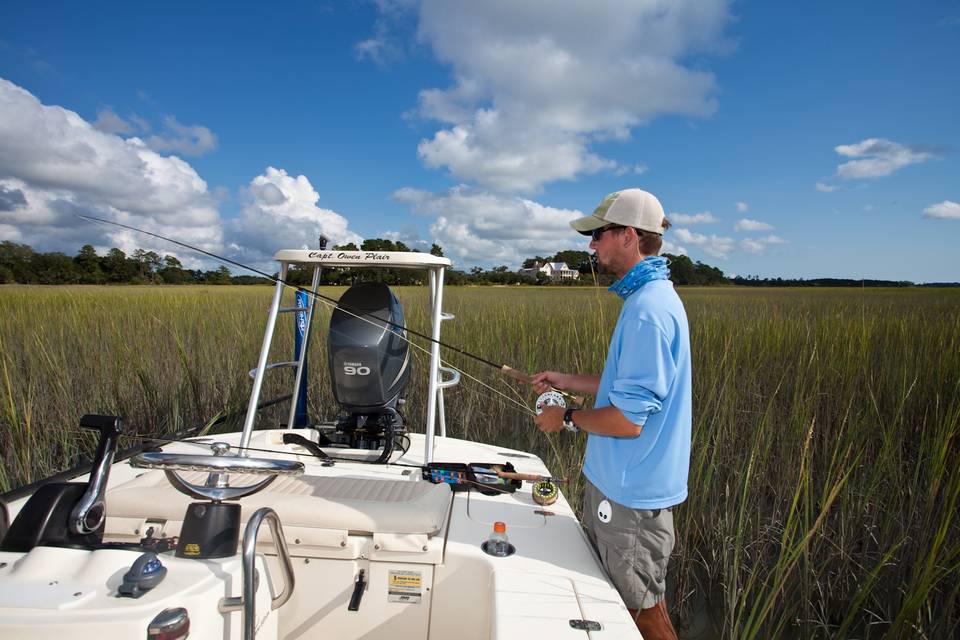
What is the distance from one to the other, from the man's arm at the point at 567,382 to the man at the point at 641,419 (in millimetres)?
391

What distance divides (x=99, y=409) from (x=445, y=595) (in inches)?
165

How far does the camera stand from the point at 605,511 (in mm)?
1614

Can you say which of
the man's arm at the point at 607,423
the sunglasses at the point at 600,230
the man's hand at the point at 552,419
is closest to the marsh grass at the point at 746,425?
the man's arm at the point at 607,423

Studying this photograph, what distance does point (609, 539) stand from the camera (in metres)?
1.59

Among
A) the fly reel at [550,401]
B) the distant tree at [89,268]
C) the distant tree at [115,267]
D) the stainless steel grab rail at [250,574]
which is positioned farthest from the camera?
the distant tree at [89,268]

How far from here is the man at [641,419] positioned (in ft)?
4.79

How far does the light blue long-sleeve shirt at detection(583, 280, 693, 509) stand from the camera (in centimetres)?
145

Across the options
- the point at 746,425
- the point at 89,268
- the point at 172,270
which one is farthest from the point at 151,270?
the point at 89,268

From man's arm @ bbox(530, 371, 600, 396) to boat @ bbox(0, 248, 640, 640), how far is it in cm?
40

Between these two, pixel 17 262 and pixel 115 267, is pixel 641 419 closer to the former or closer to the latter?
pixel 17 262

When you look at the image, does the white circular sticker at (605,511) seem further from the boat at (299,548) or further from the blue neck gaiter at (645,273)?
the blue neck gaiter at (645,273)

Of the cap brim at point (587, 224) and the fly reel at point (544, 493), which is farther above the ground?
the cap brim at point (587, 224)

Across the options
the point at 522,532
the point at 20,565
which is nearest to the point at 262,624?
the point at 20,565

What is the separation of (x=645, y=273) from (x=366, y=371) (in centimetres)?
164
